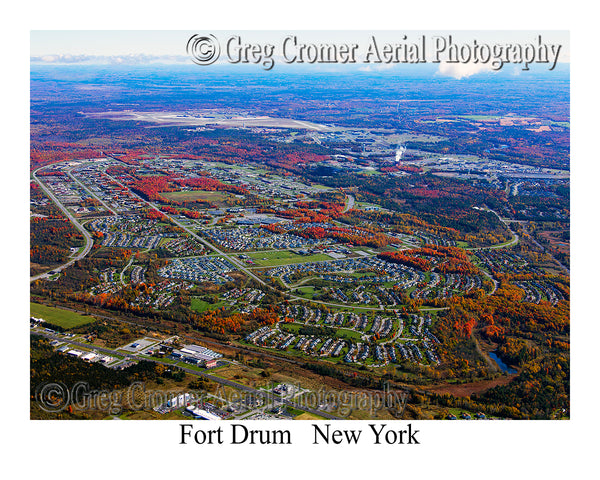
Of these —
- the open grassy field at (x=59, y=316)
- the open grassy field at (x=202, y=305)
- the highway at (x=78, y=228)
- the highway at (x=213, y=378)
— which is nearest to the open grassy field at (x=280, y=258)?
the open grassy field at (x=202, y=305)

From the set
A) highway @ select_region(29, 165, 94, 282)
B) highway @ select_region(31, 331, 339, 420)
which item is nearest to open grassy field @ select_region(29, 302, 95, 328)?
highway @ select_region(31, 331, 339, 420)

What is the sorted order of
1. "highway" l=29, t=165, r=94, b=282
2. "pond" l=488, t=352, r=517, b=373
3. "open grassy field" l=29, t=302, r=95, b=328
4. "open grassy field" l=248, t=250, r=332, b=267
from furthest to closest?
1. "open grassy field" l=248, t=250, r=332, b=267
2. "highway" l=29, t=165, r=94, b=282
3. "open grassy field" l=29, t=302, r=95, b=328
4. "pond" l=488, t=352, r=517, b=373

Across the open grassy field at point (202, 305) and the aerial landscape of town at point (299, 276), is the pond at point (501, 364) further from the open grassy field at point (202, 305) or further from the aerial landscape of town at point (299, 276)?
the open grassy field at point (202, 305)

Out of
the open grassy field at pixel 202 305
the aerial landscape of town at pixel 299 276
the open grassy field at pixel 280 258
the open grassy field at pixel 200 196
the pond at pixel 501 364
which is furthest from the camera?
the open grassy field at pixel 200 196

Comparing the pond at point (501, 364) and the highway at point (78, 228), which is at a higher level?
the highway at point (78, 228)

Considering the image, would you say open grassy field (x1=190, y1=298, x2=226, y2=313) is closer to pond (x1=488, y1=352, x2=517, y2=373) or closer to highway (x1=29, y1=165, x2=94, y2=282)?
highway (x1=29, y1=165, x2=94, y2=282)

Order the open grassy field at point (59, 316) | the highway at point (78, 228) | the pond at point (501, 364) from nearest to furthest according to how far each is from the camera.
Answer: the pond at point (501, 364) < the open grassy field at point (59, 316) < the highway at point (78, 228)

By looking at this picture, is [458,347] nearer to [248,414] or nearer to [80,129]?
[248,414]

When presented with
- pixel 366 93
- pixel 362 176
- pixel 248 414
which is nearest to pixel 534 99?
pixel 366 93
